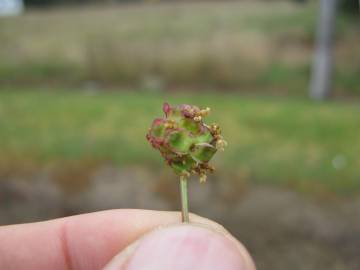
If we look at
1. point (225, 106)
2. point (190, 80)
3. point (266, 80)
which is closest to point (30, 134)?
point (225, 106)

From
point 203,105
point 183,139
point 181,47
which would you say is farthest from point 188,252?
point 181,47

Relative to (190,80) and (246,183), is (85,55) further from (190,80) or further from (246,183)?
(246,183)

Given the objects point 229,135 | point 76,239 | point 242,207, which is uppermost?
point 76,239

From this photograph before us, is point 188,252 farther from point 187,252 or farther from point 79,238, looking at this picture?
point 79,238

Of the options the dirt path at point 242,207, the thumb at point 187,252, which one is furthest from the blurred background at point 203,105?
the thumb at point 187,252

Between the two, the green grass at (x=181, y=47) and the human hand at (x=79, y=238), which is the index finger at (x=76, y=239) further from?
the green grass at (x=181, y=47)

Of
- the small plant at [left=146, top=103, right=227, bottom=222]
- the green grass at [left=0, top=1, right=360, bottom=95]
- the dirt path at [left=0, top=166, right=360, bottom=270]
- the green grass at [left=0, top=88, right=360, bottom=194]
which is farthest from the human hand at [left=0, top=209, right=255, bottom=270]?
the green grass at [left=0, top=1, right=360, bottom=95]
